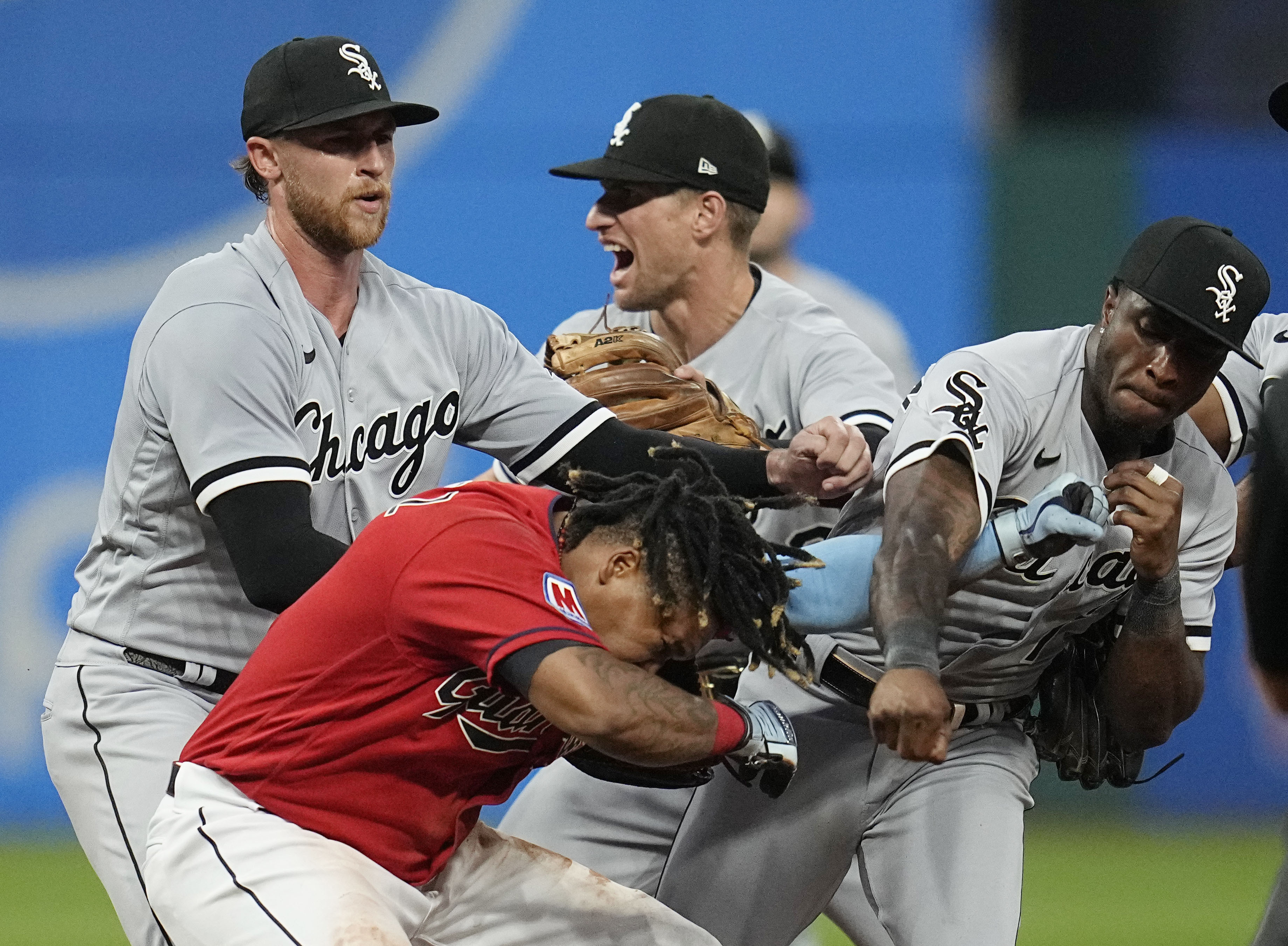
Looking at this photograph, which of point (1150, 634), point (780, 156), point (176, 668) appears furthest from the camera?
point (780, 156)

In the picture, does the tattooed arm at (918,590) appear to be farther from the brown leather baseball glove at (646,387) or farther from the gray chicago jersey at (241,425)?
the gray chicago jersey at (241,425)

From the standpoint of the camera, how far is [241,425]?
135 inches

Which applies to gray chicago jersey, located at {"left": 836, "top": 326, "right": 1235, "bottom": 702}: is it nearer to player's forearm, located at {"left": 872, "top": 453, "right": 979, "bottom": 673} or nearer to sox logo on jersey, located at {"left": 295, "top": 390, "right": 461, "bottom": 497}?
player's forearm, located at {"left": 872, "top": 453, "right": 979, "bottom": 673}

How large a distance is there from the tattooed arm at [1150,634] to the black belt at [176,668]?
77.5 inches

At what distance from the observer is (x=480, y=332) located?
13.6 feet

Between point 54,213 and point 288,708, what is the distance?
18.6 ft

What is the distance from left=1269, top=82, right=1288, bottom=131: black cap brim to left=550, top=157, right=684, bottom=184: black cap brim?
1767 mm

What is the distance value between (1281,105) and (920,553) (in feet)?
7.87

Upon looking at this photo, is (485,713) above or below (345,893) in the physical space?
above

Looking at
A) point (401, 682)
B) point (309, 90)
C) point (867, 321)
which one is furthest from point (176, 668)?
point (867, 321)

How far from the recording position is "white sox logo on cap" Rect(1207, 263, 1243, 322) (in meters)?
3.43

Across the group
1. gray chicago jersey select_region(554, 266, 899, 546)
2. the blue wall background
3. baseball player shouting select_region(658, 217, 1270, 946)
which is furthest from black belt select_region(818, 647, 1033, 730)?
the blue wall background

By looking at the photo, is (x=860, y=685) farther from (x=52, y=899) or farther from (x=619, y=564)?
(x=52, y=899)

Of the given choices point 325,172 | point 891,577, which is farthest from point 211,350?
point 891,577
